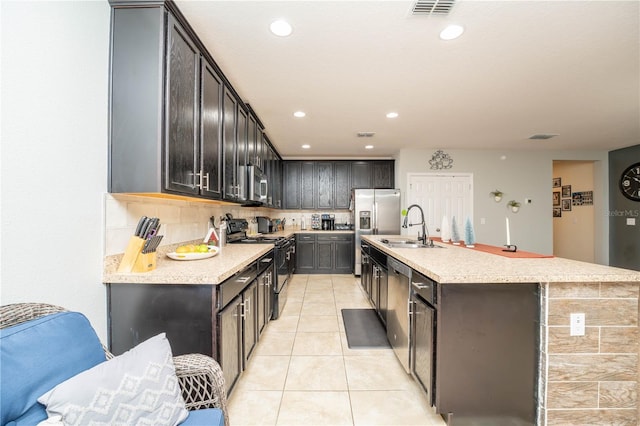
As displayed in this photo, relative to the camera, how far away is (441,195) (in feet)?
17.5

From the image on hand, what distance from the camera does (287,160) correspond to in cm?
598

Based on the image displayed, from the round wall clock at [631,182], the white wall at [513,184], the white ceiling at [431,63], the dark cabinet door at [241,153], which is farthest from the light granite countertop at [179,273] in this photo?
the round wall clock at [631,182]

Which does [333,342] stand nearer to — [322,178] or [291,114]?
[291,114]

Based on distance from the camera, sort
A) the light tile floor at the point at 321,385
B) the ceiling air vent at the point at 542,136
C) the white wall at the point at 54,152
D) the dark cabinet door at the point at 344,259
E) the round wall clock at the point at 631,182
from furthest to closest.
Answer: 1. the dark cabinet door at the point at 344,259
2. the round wall clock at the point at 631,182
3. the ceiling air vent at the point at 542,136
4. the light tile floor at the point at 321,385
5. the white wall at the point at 54,152

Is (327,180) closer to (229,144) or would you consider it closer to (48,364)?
(229,144)

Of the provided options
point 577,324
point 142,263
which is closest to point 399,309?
point 577,324

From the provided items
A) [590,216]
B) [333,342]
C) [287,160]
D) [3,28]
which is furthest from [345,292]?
[590,216]

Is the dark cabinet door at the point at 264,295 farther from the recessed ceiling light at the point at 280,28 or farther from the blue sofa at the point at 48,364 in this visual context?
the recessed ceiling light at the point at 280,28

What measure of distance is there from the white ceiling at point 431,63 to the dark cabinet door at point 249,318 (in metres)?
1.85

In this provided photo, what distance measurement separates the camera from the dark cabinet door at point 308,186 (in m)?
5.98

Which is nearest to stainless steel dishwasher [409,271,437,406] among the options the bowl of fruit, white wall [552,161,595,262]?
the bowl of fruit

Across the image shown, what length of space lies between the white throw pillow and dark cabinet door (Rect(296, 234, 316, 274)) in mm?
4567

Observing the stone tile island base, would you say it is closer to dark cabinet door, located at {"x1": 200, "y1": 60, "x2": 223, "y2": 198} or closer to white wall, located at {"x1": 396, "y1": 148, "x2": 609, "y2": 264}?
dark cabinet door, located at {"x1": 200, "y1": 60, "x2": 223, "y2": 198}

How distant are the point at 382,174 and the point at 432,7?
436 cm
